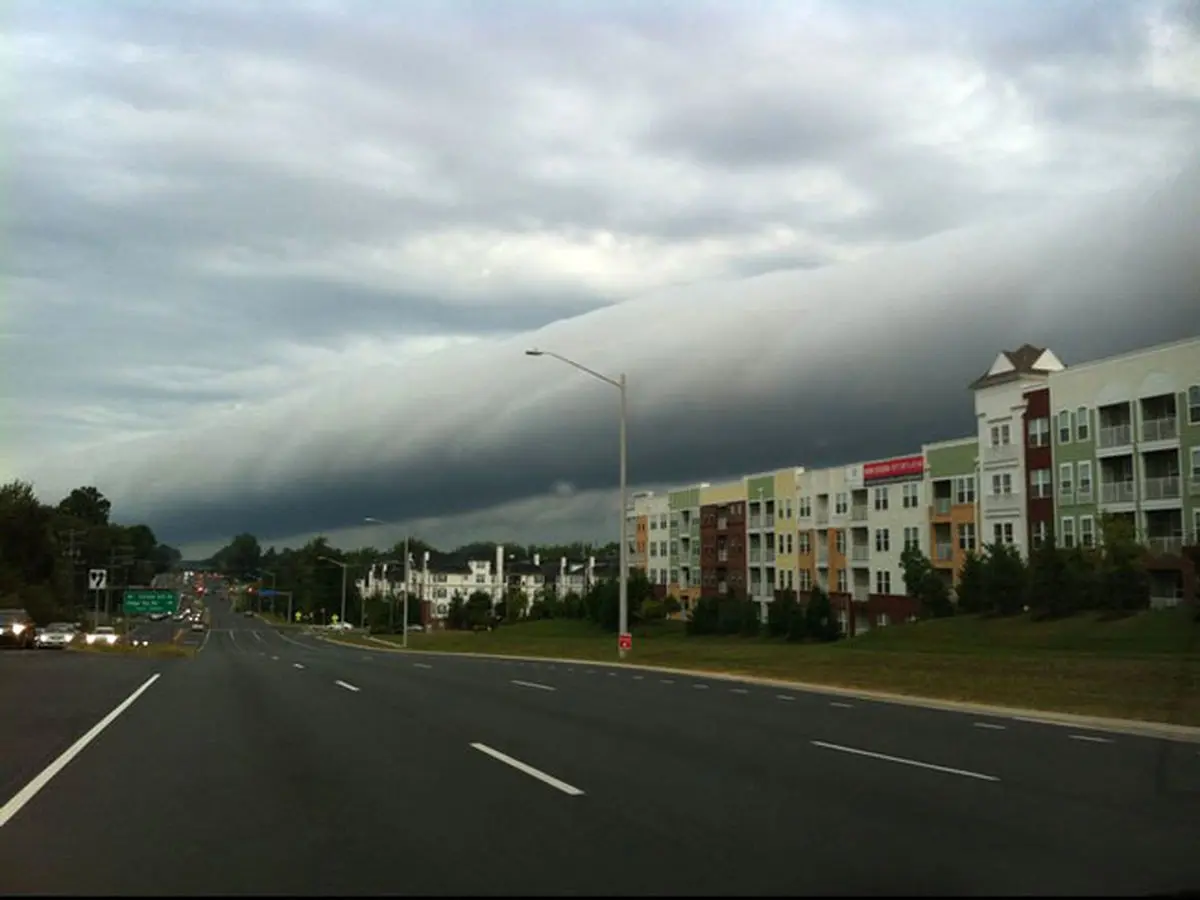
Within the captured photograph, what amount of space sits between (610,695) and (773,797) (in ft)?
46.8

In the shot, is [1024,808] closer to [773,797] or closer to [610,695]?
[773,797]

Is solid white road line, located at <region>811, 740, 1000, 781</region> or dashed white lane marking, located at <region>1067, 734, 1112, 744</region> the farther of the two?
dashed white lane marking, located at <region>1067, 734, 1112, 744</region>

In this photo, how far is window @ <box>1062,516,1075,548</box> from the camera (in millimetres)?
63094

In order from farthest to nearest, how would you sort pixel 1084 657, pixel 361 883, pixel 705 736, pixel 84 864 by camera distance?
pixel 1084 657 < pixel 705 736 < pixel 84 864 < pixel 361 883

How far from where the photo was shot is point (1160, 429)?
57750 millimetres

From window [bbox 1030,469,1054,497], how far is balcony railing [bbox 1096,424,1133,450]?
4.78 m

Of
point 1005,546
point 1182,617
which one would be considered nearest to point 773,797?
point 1182,617

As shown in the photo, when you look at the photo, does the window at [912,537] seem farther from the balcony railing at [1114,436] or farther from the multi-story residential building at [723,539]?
the multi-story residential building at [723,539]

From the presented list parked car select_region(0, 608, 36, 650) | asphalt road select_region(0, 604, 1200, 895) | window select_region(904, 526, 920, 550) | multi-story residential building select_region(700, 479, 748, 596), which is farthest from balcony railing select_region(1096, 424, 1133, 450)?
parked car select_region(0, 608, 36, 650)

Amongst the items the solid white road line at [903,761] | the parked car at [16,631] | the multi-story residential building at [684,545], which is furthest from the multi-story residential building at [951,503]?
the solid white road line at [903,761]

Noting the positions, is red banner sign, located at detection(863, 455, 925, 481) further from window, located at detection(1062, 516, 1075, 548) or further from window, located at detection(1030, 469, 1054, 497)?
window, located at detection(1062, 516, 1075, 548)

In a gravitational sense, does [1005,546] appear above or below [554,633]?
above

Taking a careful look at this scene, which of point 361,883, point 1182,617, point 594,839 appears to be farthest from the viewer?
point 1182,617

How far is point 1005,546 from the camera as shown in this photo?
2549 inches
